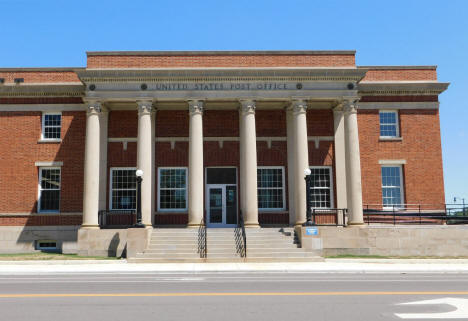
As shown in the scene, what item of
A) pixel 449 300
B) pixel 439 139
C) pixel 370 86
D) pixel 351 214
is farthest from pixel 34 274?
pixel 439 139

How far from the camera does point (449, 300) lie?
31.0 feet

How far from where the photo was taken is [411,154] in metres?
27.1

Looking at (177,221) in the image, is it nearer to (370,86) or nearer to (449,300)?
(370,86)

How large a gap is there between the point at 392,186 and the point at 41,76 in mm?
22293

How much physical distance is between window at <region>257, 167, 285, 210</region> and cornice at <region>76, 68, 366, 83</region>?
5.86 m

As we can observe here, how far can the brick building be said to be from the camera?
80.1 ft

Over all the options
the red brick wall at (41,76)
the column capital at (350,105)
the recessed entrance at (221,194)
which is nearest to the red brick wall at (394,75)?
the column capital at (350,105)

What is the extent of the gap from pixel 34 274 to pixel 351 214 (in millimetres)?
15387

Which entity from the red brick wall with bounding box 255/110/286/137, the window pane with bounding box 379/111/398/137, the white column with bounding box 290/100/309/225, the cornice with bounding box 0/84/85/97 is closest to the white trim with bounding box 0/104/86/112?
the cornice with bounding box 0/84/85/97

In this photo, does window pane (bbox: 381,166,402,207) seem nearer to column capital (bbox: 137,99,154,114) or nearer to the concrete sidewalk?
the concrete sidewalk

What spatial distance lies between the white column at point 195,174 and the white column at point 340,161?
818cm

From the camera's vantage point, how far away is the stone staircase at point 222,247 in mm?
20594

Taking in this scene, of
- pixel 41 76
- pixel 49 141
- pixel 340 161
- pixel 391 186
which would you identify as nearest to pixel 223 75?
pixel 340 161

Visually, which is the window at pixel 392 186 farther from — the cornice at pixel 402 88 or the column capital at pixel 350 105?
the column capital at pixel 350 105
